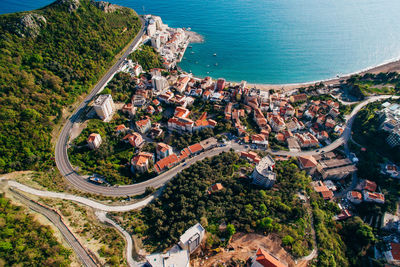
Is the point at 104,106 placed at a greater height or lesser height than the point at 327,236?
greater

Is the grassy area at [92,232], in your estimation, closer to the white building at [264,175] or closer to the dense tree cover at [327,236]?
the white building at [264,175]

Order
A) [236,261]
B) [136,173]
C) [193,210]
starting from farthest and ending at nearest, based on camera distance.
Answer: [136,173] → [193,210] → [236,261]

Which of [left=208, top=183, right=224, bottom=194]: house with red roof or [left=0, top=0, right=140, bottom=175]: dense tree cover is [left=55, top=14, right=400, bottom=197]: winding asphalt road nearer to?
[left=0, top=0, right=140, bottom=175]: dense tree cover

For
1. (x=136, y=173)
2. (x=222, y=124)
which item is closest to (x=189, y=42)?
(x=222, y=124)

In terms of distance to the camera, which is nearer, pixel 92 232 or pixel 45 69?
pixel 92 232

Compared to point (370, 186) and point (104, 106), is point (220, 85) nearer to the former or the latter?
point (104, 106)

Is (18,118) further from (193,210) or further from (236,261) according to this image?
(236,261)

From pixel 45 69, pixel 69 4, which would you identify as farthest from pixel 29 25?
pixel 69 4

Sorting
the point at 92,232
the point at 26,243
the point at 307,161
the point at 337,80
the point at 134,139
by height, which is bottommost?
the point at 26,243
